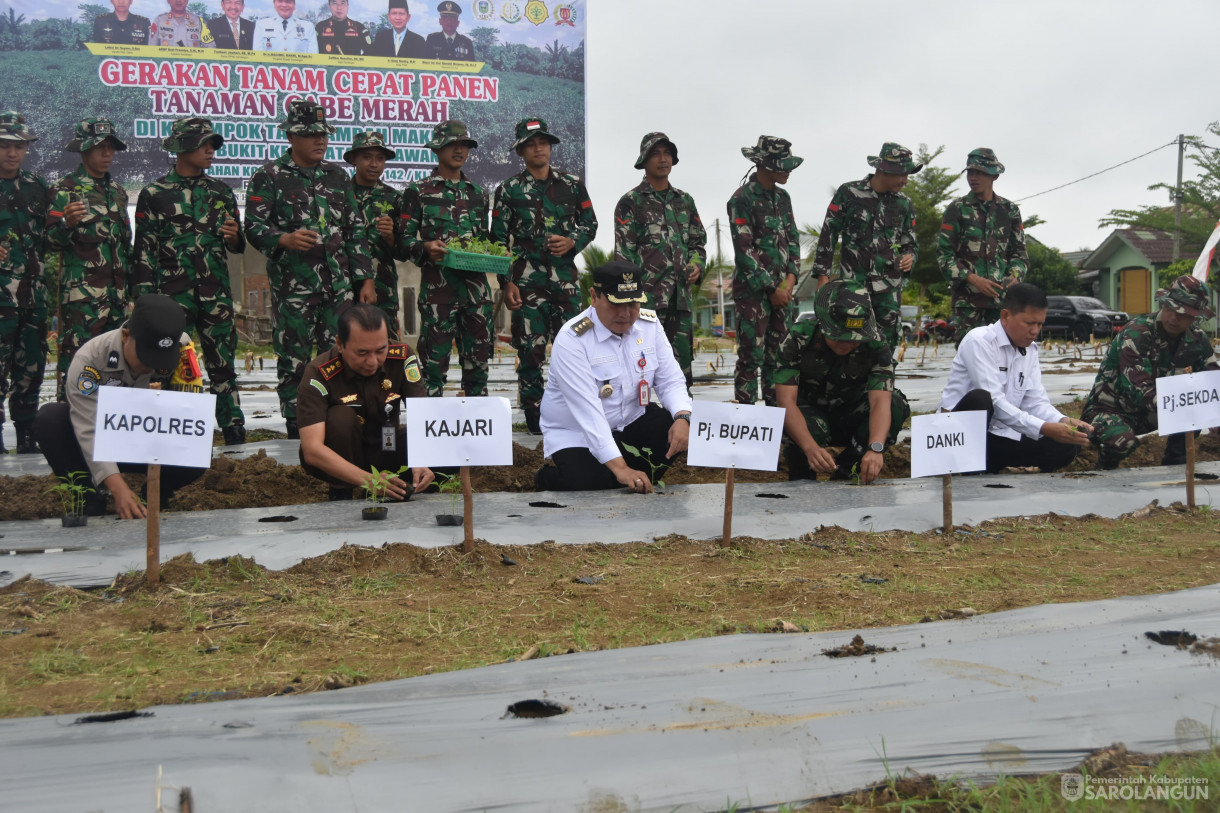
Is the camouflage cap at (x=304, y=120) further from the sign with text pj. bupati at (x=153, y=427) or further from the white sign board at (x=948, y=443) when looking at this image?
the white sign board at (x=948, y=443)

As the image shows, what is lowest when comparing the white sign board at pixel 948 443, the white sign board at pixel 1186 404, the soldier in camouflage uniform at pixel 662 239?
the white sign board at pixel 948 443

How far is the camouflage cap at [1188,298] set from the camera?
17.7ft

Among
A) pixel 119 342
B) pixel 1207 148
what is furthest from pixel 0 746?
pixel 1207 148

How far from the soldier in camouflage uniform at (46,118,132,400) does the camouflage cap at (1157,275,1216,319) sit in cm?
591

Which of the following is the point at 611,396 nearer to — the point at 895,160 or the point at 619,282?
the point at 619,282

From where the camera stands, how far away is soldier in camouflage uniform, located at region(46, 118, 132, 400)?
6.04m

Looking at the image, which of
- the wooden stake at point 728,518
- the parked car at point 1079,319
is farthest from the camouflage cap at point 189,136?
the parked car at point 1079,319

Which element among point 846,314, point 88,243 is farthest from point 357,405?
point 88,243

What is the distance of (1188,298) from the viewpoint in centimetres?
543

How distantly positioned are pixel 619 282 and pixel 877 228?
2827mm

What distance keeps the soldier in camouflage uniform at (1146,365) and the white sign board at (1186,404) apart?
1.03 metres

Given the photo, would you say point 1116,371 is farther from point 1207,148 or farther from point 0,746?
point 1207,148

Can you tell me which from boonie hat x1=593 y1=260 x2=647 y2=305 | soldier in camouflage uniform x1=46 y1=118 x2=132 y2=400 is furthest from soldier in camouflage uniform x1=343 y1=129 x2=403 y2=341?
boonie hat x1=593 y1=260 x2=647 y2=305

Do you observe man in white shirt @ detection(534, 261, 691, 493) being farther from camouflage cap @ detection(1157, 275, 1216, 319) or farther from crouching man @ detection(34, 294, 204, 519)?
camouflage cap @ detection(1157, 275, 1216, 319)
